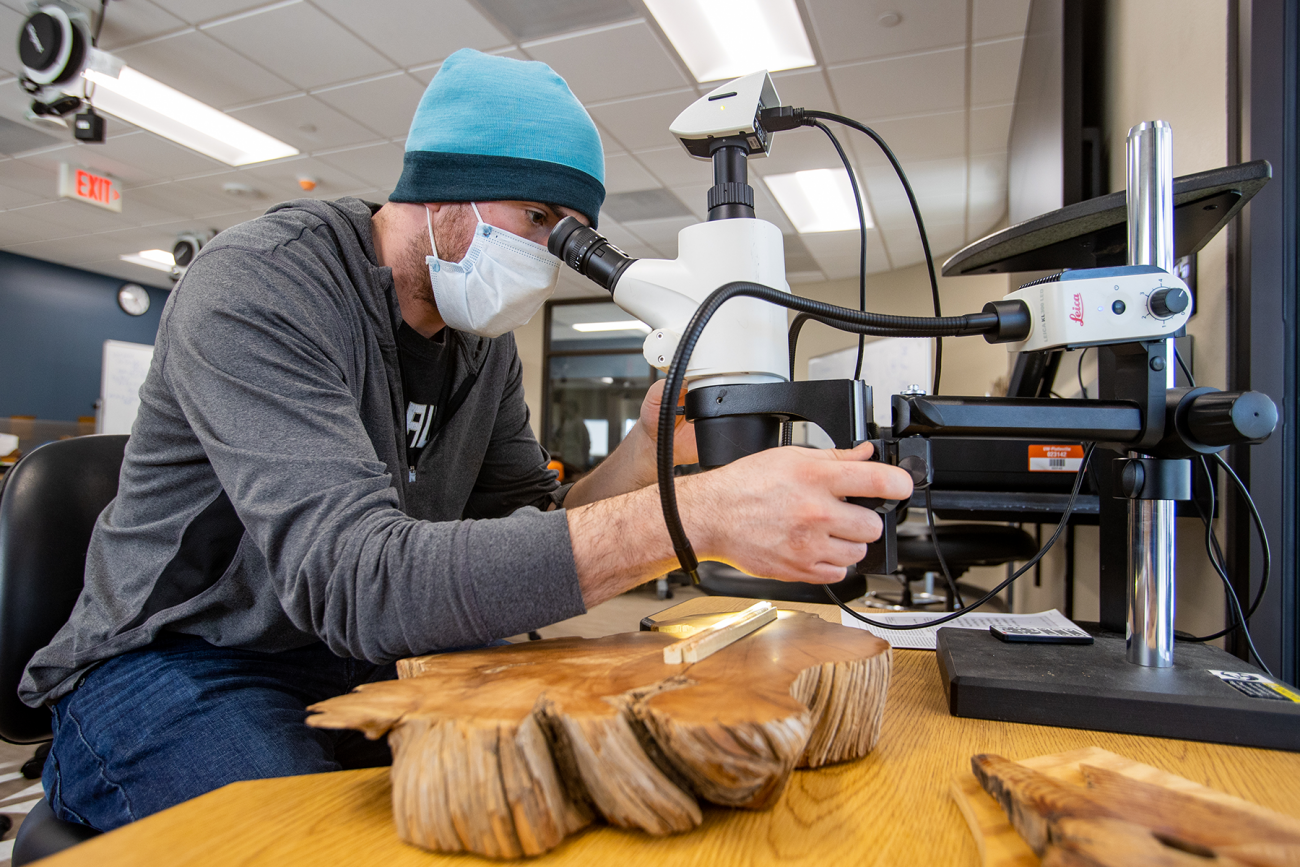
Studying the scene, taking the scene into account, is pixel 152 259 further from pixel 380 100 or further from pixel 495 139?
pixel 495 139

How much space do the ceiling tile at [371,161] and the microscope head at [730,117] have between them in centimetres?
399

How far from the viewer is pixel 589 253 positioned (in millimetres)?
754

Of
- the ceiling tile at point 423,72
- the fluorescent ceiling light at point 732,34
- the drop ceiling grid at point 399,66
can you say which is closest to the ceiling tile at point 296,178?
the drop ceiling grid at point 399,66

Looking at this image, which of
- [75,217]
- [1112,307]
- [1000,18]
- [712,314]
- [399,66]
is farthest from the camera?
[75,217]

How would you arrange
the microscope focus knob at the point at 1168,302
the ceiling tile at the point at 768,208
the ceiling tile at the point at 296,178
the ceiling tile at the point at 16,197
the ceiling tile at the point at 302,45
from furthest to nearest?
the ceiling tile at the point at 16,197
the ceiling tile at the point at 768,208
the ceiling tile at the point at 296,178
the ceiling tile at the point at 302,45
the microscope focus knob at the point at 1168,302

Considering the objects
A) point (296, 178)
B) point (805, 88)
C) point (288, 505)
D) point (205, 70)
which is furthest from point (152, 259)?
point (288, 505)

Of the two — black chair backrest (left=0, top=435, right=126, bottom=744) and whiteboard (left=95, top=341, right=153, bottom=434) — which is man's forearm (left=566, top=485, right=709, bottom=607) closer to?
black chair backrest (left=0, top=435, right=126, bottom=744)

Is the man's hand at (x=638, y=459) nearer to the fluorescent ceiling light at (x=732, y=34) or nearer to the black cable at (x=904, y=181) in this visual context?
the black cable at (x=904, y=181)

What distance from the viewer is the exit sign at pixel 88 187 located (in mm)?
4504

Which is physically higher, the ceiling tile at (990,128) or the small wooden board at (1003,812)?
the ceiling tile at (990,128)

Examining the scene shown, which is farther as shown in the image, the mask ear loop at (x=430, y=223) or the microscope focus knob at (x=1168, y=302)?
the mask ear loop at (x=430, y=223)

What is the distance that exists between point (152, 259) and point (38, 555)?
7.39m

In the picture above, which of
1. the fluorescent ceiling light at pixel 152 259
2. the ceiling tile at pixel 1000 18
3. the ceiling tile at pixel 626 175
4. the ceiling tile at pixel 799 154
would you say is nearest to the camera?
the ceiling tile at pixel 1000 18

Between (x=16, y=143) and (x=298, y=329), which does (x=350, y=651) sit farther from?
(x=16, y=143)
